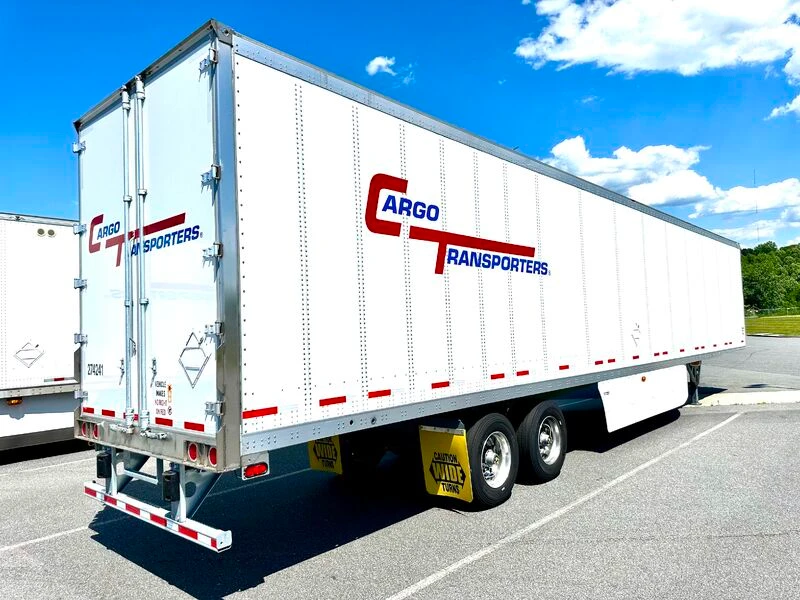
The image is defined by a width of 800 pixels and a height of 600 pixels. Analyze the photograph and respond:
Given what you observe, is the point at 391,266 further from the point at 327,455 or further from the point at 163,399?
the point at 327,455

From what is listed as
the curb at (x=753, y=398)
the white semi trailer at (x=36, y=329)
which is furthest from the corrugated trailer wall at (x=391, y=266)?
the curb at (x=753, y=398)

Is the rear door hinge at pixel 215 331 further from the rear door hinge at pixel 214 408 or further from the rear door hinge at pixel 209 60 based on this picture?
the rear door hinge at pixel 209 60

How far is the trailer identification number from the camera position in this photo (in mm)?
5641

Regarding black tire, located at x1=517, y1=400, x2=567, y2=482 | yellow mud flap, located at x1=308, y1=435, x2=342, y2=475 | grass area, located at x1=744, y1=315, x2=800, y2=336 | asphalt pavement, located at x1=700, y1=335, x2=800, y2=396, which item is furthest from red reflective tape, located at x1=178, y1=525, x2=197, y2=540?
grass area, located at x1=744, y1=315, x2=800, y2=336

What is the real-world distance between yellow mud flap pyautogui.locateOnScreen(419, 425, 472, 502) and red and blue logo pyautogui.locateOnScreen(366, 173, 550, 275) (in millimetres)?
1749

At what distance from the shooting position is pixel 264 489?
25.3 feet

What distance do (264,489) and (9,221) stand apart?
6.08 meters

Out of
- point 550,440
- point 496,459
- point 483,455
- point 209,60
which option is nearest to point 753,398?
point 550,440

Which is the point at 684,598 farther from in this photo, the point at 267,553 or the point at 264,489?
the point at 264,489

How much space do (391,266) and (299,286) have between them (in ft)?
3.73

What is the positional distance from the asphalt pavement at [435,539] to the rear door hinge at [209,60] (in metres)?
3.98

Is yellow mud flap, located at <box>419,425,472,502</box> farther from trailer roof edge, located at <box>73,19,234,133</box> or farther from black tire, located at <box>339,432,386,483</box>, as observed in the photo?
trailer roof edge, located at <box>73,19,234,133</box>

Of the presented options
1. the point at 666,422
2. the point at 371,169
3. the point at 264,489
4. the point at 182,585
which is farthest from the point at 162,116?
the point at 666,422

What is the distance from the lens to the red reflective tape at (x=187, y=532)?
14.3 feet
